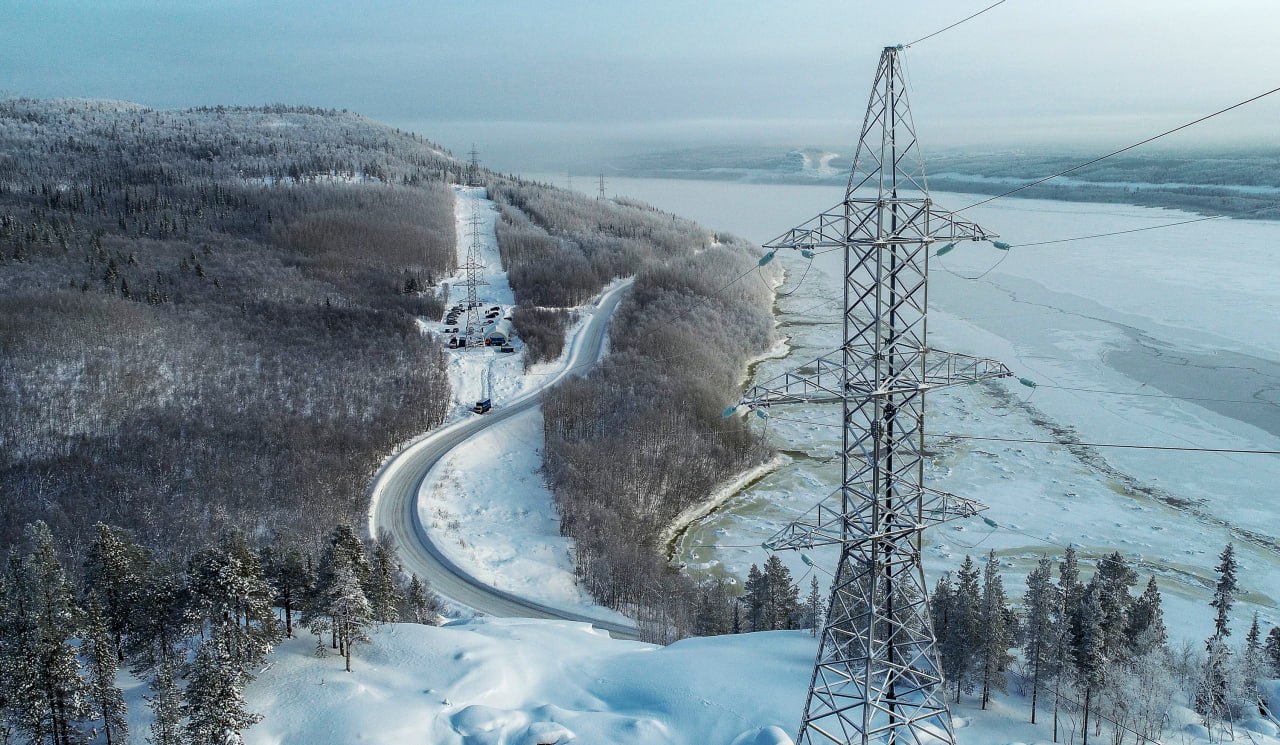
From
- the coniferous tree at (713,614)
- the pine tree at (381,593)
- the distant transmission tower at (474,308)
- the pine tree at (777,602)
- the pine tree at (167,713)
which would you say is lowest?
the coniferous tree at (713,614)

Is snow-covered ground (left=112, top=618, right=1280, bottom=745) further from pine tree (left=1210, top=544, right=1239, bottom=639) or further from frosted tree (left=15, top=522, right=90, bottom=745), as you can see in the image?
pine tree (left=1210, top=544, right=1239, bottom=639)

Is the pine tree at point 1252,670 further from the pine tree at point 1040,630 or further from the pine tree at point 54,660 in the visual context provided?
the pine tree at point 54,660

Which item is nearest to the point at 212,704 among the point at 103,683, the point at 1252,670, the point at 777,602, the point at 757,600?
the point at 103,683

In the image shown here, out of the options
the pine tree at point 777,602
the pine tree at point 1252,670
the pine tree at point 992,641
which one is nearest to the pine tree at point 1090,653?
the pine tree at point 992,641

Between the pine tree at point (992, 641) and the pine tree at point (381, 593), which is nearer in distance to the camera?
the pine tree at point (381, 593)

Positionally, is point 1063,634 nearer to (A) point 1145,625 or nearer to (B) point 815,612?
(A) point 1145,625

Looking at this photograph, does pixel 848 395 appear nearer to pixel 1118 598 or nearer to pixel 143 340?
pixel 1118 598

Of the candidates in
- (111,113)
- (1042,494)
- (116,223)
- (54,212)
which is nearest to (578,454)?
(1042,494)
